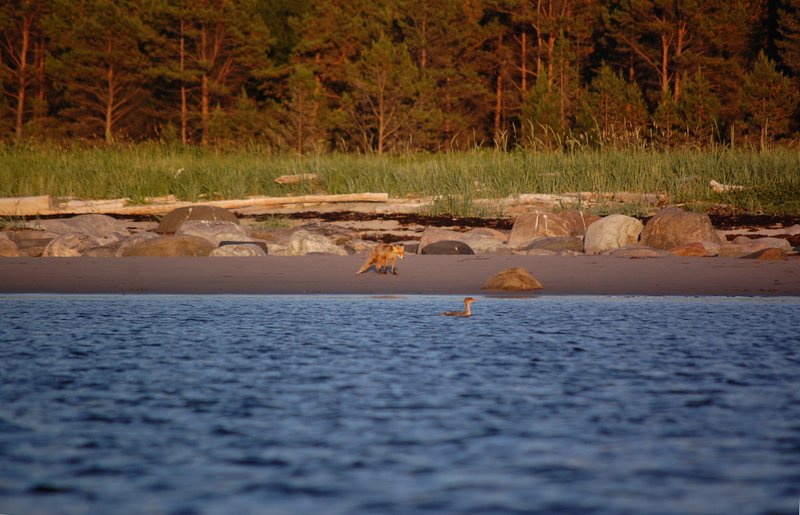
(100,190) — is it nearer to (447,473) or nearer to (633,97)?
(447,473)

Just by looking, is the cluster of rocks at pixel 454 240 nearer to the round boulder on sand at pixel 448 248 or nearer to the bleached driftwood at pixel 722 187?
the round boulder on sand at pixel 448 248

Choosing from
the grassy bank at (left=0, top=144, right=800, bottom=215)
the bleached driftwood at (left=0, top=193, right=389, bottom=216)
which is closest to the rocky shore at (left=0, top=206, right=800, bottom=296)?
the bleached driftwood at (left=0, top=193, right=389, bottom=216)

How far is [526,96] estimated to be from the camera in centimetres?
4656

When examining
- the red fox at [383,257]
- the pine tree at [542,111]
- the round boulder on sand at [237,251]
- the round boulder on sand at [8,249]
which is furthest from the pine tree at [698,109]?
the round boulder on sand at [8,249]

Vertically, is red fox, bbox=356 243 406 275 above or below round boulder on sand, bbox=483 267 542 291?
above

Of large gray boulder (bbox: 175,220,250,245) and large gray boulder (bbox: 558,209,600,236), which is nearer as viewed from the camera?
large gray boulder (bbox: 175,220,250,245)

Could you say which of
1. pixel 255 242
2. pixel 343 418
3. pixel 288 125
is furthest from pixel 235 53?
pixel 343 418

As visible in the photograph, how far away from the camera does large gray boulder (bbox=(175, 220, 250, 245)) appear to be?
15.7 metres

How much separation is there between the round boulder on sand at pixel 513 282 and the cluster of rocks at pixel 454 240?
291 cm

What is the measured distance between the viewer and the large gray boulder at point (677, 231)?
15.2 metres

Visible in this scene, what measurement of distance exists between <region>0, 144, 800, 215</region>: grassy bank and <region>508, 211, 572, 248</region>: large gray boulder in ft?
9.27

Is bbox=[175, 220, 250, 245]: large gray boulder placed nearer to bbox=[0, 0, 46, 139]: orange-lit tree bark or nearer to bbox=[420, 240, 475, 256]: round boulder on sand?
bbox=[420, 240, 475, 256]: round boulder on sand

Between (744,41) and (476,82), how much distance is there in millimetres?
12871

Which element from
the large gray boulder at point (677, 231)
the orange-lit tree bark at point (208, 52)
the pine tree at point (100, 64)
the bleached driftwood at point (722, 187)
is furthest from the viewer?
the pine tree at point (100, 64)
